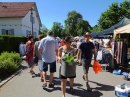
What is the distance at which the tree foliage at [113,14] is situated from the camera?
122 feet

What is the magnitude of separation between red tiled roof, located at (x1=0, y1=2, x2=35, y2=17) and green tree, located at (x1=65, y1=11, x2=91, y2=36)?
50.8m

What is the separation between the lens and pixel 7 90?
19.9 ft

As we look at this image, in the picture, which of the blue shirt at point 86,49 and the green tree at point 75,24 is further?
the green tree at point 75,24

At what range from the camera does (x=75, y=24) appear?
82.4 meters

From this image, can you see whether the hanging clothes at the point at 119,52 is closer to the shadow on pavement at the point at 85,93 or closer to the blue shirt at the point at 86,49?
the blue shirt at the point at 86,49

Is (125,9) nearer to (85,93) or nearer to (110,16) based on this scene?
(110,16)

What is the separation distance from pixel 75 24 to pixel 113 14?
45558mm

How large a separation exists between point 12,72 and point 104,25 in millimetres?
32108

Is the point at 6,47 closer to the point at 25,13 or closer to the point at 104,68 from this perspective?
the point at 104,68

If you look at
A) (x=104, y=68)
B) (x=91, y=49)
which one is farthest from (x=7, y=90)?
(x=104, y=68)

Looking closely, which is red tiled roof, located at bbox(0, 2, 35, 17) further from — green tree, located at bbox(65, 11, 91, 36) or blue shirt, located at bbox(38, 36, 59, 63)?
green tree, located at bbox(65, 11, 91, 36)

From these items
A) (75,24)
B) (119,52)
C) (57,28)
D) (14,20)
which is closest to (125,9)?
(14,20)

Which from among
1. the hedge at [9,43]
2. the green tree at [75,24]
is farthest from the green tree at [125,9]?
the green tree at [75,24]

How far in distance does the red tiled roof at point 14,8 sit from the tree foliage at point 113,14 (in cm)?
1658
